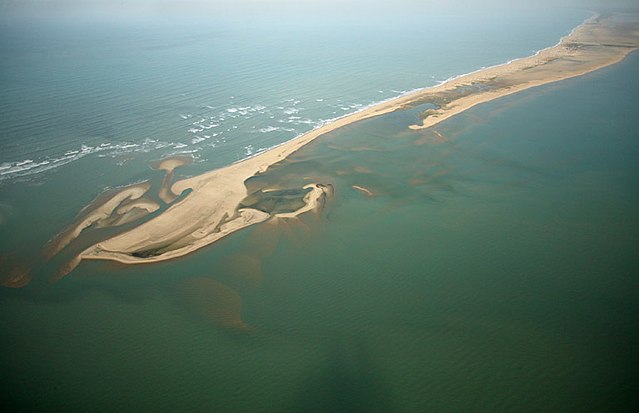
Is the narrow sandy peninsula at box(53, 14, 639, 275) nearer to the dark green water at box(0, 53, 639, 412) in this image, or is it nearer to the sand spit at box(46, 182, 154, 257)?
the sand spit at box(46, 182, 154, 257)

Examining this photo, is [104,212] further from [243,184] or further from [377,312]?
[377,312]

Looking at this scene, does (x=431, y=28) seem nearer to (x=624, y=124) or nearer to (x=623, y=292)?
(x=624, y=124)

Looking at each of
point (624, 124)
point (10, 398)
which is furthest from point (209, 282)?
point (624, 124)

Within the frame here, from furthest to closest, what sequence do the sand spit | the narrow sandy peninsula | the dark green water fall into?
the sand spit → the narrow sandy peninsula → the dark green water

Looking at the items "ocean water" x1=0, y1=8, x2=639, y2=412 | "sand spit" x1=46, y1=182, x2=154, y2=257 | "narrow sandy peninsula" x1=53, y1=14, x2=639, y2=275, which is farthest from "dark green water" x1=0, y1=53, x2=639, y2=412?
"sand spit" x1=46, y1=182, x2=154, y2=257

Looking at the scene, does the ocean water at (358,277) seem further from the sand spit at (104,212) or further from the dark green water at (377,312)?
the sand spit at (104,212)

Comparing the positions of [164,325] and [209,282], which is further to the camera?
[209,282]
